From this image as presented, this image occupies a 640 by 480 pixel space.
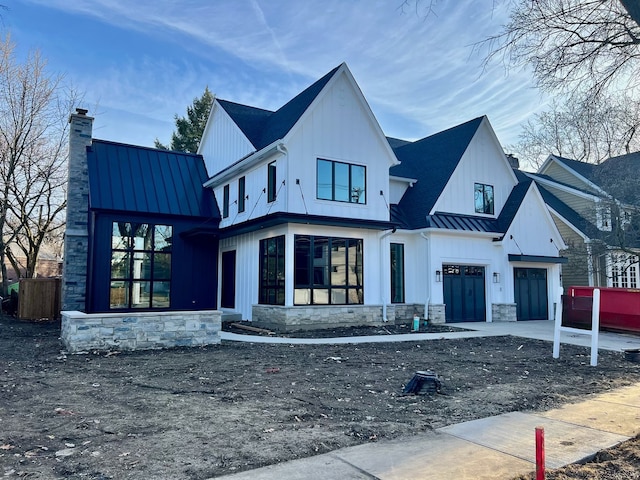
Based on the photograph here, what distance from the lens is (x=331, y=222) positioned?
14445mm

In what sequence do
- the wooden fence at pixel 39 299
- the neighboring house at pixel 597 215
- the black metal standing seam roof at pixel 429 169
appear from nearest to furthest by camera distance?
the wooden fence at pixel 39 299 → the neighboring house at pixel 597 215 → the black metal standing seam roof at pixel 429 169

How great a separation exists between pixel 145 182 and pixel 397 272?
32.8 feet

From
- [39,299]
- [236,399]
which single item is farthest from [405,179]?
[39,299]

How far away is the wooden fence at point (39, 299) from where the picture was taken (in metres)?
17.2

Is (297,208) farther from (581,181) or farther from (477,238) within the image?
(581,181)

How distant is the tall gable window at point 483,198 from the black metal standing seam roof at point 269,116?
8010mm

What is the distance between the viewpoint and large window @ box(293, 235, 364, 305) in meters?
14.5

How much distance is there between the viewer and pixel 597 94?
742cm

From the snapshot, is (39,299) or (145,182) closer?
(145,182)

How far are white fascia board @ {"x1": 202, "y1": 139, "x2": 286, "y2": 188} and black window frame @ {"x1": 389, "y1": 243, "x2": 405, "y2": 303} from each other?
5828 mm

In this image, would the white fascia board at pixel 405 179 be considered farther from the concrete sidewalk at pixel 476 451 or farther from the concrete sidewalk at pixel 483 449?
the concrete sidewalk at pixel 476 451

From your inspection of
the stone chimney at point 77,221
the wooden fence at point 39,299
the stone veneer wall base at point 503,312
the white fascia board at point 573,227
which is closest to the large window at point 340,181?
the stone veneer wall base at point 503,312

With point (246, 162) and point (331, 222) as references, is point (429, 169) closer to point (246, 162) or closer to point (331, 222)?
point (331, 222)

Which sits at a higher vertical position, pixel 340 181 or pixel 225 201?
pixel 340 181
